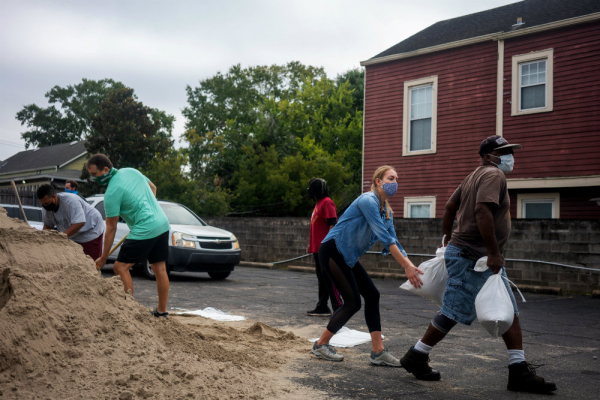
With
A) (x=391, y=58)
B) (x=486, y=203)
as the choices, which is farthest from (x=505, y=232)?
(x=391, y=58)

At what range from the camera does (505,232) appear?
4.39 metres

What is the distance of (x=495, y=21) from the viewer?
17797 millimetres

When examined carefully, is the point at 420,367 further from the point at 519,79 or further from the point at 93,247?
the point at 519,79

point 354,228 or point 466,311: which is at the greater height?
point 354,228

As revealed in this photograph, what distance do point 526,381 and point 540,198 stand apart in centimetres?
1222

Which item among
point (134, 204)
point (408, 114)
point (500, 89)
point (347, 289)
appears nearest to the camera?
point (347, 289)

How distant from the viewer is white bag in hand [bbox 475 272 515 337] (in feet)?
13.4

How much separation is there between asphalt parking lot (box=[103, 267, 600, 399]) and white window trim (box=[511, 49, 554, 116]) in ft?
21.3

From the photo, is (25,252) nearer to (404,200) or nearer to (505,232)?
(505,232)

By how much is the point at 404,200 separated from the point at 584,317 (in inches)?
386

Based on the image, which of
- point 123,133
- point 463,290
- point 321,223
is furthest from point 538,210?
point 123,133

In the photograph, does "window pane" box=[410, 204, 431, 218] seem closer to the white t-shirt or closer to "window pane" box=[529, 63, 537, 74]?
"window pane" box=[529, 63, 537, 74]

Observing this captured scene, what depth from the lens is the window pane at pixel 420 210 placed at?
57.0 feet

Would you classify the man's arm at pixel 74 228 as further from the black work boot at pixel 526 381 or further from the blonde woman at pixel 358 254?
the black work boot at pixel 526 381
